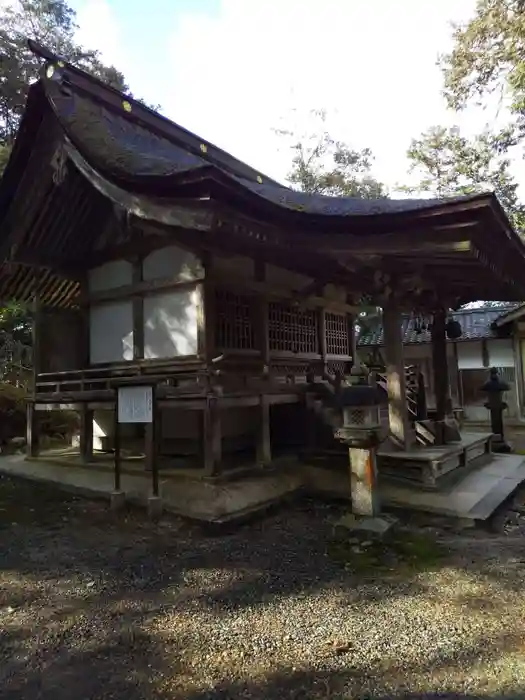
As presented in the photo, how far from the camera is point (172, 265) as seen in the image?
7605 millimetres

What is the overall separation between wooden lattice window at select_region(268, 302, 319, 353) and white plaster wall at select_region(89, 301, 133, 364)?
8.11ft

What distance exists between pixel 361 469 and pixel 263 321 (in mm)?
3517

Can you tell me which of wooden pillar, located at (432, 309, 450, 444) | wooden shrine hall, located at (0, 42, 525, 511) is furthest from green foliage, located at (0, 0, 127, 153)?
wooden pillar, located at (432, 309, 450, 444)

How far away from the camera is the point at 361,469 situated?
17.7ft

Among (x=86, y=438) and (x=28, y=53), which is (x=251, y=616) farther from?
(x=28, y=53)

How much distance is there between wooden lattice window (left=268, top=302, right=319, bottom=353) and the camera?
859cm

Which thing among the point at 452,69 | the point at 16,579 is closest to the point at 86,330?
the point at 16,579

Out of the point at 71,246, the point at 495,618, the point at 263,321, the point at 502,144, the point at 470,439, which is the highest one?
the point at 502,144

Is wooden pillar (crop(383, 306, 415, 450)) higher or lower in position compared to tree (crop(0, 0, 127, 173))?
lower

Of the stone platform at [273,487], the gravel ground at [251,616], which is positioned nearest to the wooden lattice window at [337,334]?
Answer: the stone platform at [273,487]

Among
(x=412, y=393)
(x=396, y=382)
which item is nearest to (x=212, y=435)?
(x=396, y=382)

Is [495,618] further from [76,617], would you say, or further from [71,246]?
[71,246]

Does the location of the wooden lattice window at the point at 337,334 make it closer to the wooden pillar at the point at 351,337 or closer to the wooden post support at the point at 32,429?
the wooden pillar at the point at 351,337

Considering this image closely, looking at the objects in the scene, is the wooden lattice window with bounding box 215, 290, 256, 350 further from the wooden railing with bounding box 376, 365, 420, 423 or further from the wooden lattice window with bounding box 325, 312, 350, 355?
the wooden railing with bounding box 376, 365, 420, 423
